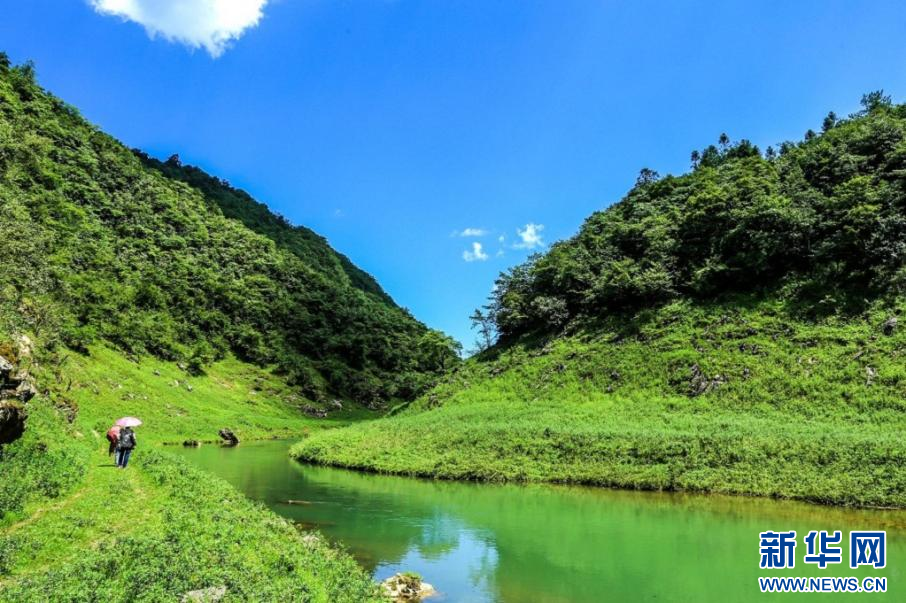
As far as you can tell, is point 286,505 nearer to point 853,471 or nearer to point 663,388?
point 853,471

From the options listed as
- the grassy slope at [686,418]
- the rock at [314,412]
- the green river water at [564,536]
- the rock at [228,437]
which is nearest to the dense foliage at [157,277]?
the rock at [314,412]

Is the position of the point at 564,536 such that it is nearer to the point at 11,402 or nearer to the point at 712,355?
the point at 11,402

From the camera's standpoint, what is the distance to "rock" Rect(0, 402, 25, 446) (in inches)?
658

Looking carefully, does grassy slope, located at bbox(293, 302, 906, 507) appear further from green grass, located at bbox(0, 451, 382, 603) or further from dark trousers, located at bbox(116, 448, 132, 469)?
green grass, located at bbox(0, 451, 382, 603)

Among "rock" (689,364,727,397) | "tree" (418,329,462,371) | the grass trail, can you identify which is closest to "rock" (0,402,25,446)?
the grass trail

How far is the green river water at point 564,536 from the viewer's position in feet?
49.2

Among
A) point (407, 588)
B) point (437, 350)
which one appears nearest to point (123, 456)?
point (407, 588)

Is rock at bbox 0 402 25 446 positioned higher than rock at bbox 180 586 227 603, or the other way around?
rock at bbox 0 402 25 446

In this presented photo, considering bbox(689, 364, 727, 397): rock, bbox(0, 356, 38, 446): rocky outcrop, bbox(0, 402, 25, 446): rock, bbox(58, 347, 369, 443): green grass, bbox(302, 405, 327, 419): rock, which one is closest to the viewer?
bbox(0, 402, 25, 446): rock

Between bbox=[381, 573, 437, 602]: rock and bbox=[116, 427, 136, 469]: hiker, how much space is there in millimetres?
15060

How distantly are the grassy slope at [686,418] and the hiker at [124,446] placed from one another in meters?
16.3

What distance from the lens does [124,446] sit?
23.3 metres

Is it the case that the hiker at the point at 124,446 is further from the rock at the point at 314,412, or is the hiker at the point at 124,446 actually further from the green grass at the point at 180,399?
the rock at the point at 314,412

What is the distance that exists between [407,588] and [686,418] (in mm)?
27941
